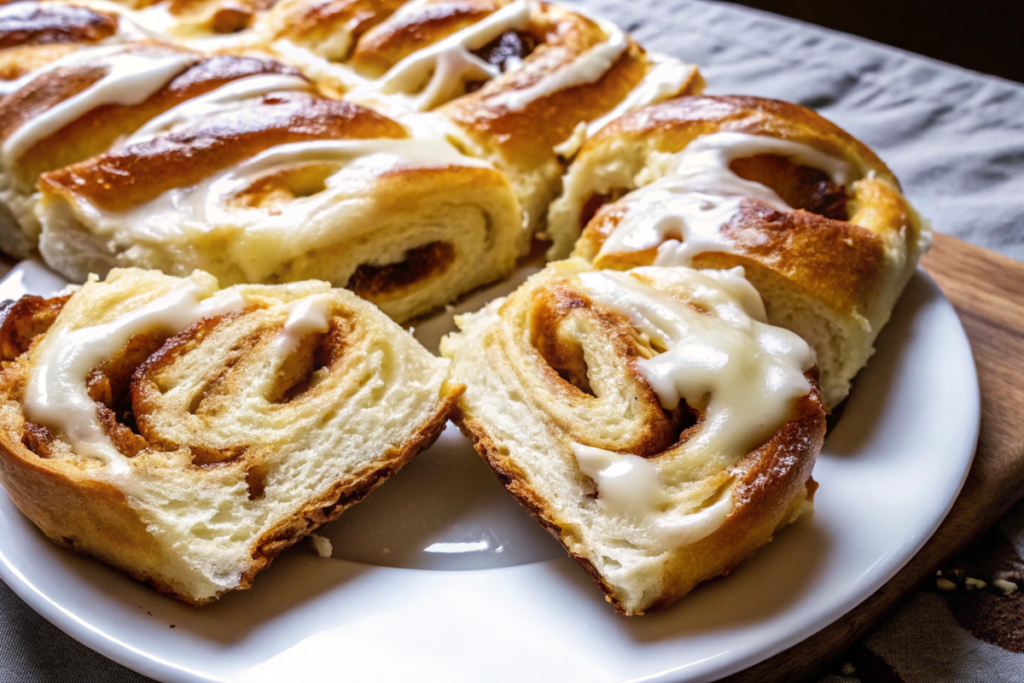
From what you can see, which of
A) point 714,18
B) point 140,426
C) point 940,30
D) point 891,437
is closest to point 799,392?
point 891,437

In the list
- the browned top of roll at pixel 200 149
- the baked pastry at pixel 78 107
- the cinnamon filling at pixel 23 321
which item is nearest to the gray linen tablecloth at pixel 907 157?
the cinnamon filling at pixel 23 321

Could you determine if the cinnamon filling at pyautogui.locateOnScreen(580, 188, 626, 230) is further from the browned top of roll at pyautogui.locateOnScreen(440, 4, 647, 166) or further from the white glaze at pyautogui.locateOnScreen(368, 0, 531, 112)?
the white glaze at pyautogui.locateOnScreen(368, 0, 531, 112)

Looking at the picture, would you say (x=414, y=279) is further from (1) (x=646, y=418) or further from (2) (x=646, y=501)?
(2) (x=646, y=501)

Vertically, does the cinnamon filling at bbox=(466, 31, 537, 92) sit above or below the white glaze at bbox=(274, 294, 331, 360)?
above

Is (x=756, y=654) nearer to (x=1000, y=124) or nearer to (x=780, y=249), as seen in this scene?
(x=780, y=249)

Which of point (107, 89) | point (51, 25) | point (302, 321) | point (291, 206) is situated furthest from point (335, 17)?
point (302, 321)

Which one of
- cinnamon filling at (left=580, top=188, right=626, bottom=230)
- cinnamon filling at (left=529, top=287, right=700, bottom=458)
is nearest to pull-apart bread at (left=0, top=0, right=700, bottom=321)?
cinnamon filling at (left=580, top=188, right=626, bottom=230)
